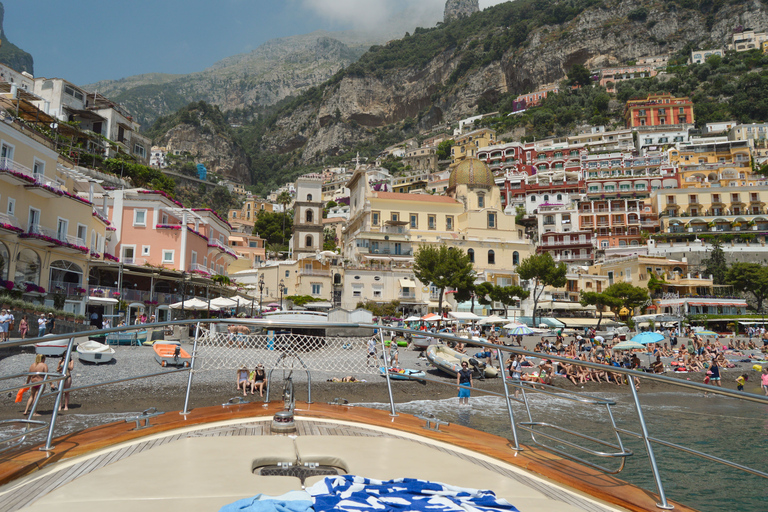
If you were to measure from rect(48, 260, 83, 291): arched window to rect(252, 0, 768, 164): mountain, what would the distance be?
387 ft

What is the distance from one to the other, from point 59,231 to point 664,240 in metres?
63.9

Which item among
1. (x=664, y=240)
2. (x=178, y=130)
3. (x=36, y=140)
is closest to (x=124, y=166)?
(x=36, y=140)

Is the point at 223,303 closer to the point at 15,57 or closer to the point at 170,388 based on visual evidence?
the point at 170,388

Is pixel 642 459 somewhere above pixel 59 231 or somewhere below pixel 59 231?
below

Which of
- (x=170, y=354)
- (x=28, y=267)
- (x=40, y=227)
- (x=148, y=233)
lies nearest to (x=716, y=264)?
(x=148, y=233)

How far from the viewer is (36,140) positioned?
24.6 metres

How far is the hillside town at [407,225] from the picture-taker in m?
25.9

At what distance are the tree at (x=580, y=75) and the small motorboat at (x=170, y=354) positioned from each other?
393 ft

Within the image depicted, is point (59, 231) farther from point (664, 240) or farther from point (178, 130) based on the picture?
point (178, 130)

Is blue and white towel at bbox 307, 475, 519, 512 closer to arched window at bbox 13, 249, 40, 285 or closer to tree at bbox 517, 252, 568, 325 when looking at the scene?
arched window at bbox 13, 249, 40, 285

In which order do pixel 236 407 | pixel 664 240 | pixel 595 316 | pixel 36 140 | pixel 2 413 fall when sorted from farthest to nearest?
pixel 664 240, pixel 595 316, pixel 36 140, pixel 2 413, pixel 236 407

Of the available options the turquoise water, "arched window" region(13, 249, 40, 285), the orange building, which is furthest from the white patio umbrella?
the orange building

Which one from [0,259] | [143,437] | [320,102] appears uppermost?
[320,102]

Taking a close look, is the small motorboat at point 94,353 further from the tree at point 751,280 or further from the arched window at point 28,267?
the tree at point 751,280
